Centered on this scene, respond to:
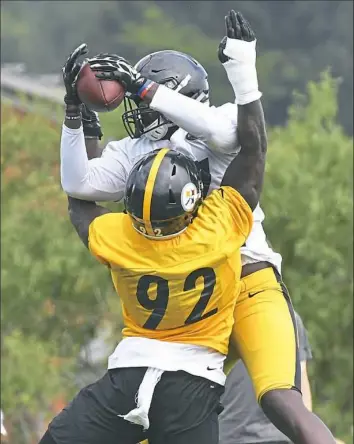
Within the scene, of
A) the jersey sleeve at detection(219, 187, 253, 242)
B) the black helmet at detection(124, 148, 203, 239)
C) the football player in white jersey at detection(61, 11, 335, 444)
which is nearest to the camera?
the black helmet at detection(124, 148, 203, 239)

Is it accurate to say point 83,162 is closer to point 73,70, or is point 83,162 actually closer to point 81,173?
point 81,173

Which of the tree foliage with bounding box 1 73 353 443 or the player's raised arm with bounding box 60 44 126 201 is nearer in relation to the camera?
the player's raised arm with bounding box 60 44 126 201

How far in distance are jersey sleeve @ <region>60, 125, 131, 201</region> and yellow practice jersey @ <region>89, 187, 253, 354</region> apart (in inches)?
12.4

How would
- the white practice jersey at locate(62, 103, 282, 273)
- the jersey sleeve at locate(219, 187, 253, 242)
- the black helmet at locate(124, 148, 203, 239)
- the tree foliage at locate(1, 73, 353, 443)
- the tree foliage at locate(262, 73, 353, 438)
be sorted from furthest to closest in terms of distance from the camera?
the tree foliage at locate(262, 73, 353, 438)
the tree foliage at locate(1, 73, 353, 443)
the white practice jersey at locate(62, 103, 282, 273)
the jersey sleeve at locate(219, 187, 253, 242)
the black helmet at locate(124, 148, 203, 239)

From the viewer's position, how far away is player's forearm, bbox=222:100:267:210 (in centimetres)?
434

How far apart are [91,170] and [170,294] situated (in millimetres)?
A: 824

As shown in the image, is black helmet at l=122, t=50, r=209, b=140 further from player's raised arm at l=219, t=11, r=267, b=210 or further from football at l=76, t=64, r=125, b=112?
player's raised arm at l=219, t=11, r=267, b=210

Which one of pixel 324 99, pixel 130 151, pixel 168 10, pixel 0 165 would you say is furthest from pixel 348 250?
pixel 168 10

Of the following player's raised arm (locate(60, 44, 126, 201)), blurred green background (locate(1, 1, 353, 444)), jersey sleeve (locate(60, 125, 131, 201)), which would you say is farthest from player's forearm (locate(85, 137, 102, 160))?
blurred green background (locate(1, 1, 353, 444))

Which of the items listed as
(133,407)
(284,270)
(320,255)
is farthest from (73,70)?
(284,270)

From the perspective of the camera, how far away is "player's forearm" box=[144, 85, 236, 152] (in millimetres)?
4344

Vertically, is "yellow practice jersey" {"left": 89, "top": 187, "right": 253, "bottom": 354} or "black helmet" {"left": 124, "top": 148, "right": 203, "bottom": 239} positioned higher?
"black helmet" {"left": 124, "top": 148, "right": 203, "bottom": 239}

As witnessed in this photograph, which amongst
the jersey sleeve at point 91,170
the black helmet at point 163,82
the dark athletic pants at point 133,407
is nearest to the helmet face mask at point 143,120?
the black helmet at point 163,82

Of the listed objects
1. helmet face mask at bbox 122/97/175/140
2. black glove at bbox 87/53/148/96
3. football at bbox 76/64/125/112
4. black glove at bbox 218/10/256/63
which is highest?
black glove at bbox 218/10/256/63
